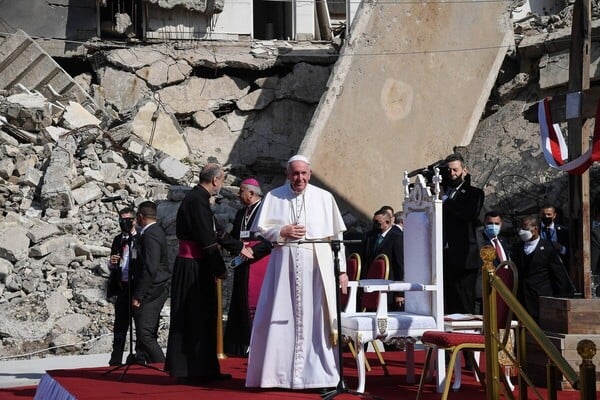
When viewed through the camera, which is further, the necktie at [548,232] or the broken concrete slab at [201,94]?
the broken concrete slab at [201,94]

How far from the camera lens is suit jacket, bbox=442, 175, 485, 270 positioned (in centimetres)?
855

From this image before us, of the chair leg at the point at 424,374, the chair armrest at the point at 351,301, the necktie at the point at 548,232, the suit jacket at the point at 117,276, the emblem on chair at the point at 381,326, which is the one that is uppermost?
the necktie at the point at 548,232

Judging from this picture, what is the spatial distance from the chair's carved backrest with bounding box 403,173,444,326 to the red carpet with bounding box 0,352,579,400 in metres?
0.56

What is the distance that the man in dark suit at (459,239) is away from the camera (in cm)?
859

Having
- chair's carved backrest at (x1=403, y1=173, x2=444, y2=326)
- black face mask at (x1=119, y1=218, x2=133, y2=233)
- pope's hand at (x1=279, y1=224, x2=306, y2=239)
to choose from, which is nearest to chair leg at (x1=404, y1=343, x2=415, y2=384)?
chair's carved backrest at (x1=403, y1=173, x2=444, y2=326)

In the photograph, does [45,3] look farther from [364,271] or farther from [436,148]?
[364,271]

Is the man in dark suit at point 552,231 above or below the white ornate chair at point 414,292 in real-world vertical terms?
above

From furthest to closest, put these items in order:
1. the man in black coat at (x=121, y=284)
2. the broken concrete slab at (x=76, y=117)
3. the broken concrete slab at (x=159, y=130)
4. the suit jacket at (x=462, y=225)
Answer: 1. the broken concrete slab at (x=159, y=130)
2. the broken concrete slab at (x=76, y=117)
3. the man in black coat at (x=121, y=284)
4. the suit jacket at (x=462, y=225)

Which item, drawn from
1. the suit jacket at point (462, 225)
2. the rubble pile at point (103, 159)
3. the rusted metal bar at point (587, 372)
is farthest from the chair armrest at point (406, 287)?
the rubble pile at point (103, 159)

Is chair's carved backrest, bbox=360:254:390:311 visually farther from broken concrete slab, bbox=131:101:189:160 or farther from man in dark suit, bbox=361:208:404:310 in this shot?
broken concrete slab, bbox=131:101:189:160

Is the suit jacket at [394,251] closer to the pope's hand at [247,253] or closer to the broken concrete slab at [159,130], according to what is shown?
the pope's hand at [247,253]

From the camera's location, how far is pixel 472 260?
8656 mm

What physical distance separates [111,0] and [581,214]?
14979 mm

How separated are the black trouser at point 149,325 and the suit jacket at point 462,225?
2593 millimetres
